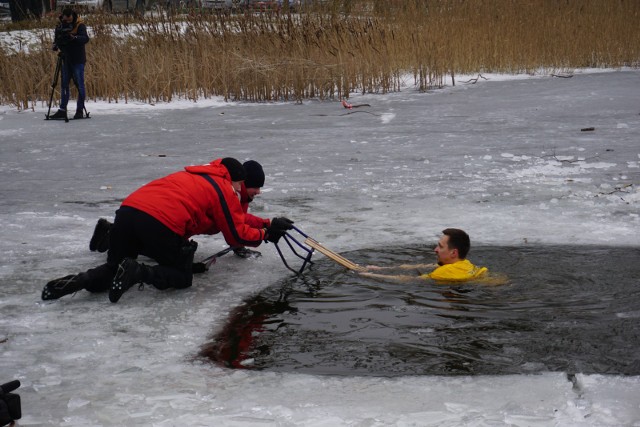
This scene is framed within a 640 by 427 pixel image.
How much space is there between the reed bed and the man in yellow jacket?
950cm

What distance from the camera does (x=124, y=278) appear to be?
205 inches

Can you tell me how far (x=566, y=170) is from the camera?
Answer: 8.85 meters

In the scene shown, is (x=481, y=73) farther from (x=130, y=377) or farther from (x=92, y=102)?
(x=130, y=377)

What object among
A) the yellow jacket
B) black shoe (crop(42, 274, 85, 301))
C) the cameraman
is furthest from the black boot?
the cameraman

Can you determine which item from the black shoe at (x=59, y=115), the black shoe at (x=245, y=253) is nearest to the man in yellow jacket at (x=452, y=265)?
the black shoe at (x=245, y=253)

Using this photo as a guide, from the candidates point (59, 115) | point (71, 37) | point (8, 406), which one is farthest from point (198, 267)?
point (59, 115)

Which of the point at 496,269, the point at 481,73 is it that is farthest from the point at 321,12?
the point at 496,269

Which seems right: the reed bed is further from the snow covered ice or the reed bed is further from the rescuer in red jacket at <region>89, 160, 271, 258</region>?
the rescuer in red jacket at <region>89, 160, 271, 258</region>

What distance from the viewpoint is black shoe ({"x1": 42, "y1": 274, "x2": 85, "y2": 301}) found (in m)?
5.20

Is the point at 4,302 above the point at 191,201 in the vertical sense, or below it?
below

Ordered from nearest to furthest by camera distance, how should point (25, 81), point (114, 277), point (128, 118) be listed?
point (114, 277) < point (128, 118) < point (25, 81)

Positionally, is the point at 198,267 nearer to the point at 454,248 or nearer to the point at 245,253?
the point at 245,253

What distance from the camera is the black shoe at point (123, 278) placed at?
17.0ft

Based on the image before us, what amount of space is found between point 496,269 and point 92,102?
11.7 meters
